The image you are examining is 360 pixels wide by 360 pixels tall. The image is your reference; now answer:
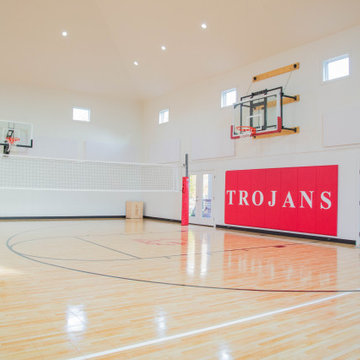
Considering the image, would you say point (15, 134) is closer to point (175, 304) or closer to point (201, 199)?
point (201, 199)

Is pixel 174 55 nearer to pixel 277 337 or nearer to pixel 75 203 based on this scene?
pixel 75 203

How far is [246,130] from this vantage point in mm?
12523

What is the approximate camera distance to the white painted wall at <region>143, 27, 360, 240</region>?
34.2 ft

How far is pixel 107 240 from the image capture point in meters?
9.98

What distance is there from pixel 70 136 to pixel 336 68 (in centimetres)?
1165

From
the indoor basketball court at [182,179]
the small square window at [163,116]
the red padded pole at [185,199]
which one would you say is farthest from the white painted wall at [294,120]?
the red padded pole at [185,199]

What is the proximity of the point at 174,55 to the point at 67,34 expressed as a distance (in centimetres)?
411

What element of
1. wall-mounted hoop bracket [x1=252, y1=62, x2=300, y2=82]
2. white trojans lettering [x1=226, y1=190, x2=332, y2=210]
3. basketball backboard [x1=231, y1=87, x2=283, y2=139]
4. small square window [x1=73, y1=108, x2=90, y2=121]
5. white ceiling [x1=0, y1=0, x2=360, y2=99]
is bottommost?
white trojans lettering [x1=226, y1=190, x2=332, y2=210]

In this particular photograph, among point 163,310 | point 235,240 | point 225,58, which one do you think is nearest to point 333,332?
point 163,310

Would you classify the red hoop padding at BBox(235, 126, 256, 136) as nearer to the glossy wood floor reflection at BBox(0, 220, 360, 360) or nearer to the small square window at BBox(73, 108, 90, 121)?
the glossy wood floor reflection at BBox(0, 220, 360, 360)

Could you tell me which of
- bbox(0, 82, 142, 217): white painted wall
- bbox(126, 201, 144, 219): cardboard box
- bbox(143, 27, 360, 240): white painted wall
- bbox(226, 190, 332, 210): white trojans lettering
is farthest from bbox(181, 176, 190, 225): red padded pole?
bbox(0, 82, 142, 217): white painted wall

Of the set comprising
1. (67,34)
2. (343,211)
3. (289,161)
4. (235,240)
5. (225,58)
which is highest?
(67,34)

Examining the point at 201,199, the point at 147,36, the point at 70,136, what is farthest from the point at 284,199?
the point at 70,136

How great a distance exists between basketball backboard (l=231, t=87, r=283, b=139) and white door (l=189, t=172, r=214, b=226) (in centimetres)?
282
